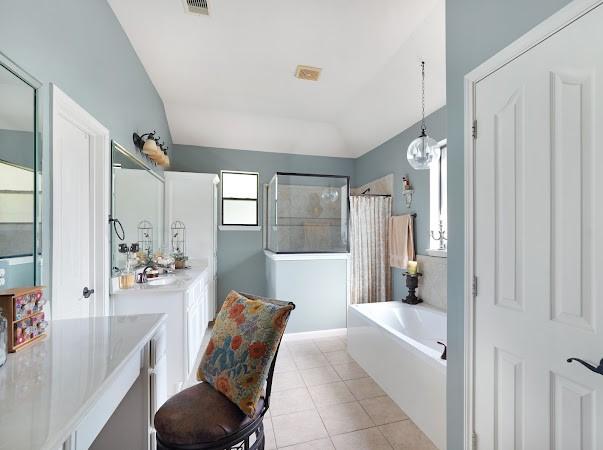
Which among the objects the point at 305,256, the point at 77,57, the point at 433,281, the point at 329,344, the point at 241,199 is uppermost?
the point at 77,57

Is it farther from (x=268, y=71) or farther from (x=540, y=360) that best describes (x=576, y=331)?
(x=268, y=71)

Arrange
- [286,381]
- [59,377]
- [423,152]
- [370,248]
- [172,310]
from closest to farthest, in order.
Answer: [59,377], [172,310], [423,152], [286,381], [370,248]

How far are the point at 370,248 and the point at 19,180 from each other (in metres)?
3.32

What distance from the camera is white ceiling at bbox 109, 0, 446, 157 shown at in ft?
6.70

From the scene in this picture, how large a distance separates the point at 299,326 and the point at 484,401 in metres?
2.42

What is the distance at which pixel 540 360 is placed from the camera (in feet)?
3.52

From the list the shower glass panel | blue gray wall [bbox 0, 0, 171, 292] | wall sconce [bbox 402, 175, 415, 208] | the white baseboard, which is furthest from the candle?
blue gray wall [bbox 0, 0, 171, 292]

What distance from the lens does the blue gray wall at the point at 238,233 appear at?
427cm

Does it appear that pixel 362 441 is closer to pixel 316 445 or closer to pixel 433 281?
pixel 316 445

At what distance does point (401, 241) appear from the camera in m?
3.35

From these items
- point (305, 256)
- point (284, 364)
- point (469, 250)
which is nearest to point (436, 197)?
point (305, 256)

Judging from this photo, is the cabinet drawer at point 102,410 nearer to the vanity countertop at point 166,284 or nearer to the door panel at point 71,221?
the door panel at point 71,221

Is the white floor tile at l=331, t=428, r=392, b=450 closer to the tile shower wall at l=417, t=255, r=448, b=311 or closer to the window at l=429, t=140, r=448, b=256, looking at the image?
the tile shower wall at l=417, t=255, r=448, b=311

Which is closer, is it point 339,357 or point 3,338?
point 3,338
